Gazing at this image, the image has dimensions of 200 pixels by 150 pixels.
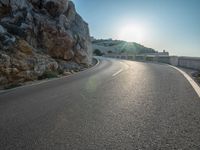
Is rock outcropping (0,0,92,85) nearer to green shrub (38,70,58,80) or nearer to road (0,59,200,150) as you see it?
green shrub (38,70,58,80)

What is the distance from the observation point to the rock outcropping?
1330cm

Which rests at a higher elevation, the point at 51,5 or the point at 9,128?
the point at 51,5

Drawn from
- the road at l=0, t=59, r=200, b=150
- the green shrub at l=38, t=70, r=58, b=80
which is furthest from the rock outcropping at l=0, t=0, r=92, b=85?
the road at l=0, t=59, r=200, b=150

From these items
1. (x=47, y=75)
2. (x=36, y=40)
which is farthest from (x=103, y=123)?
(x=36, y=40)

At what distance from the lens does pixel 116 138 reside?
379cm

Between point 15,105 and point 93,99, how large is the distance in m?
2.21

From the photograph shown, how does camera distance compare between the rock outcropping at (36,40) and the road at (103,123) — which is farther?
the rock outcropping at (36,40)

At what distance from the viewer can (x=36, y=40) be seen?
18938 millimetres

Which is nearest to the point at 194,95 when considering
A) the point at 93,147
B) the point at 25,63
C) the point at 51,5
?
the point at 93,147

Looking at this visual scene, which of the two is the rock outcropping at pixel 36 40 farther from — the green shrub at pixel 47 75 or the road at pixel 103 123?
the road at pixel 103 123

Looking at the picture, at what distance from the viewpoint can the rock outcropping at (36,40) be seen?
13.3 meters

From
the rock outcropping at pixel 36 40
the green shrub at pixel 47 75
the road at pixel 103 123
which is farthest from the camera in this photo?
the green shrub at pixel 47 75

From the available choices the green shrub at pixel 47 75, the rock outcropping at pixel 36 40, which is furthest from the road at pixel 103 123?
the green shrub at pixel 47 75

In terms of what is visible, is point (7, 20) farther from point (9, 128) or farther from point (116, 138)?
point (116, 138)
